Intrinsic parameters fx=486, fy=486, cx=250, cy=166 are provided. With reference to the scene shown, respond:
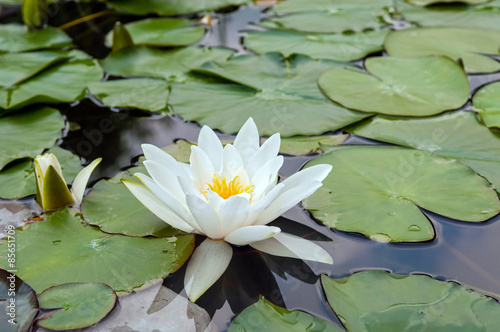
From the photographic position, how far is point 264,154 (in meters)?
2.00

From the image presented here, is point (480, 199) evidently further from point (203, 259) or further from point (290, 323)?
point (203, 259)

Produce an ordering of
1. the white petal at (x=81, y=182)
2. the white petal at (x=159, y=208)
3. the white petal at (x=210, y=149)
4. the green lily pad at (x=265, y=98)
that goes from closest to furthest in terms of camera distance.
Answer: the white petal at (x=159, y=208) < the white petal at (x=210, y=149) < the white petal at (x=81, y=182) < the green lily pad at (x=265, y=98)

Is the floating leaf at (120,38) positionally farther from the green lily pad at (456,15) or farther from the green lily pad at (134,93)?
the green lily pad at (456,15)

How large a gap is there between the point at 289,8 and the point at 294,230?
2.71m

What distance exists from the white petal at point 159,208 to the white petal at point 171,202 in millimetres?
72

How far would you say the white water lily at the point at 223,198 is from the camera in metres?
1.76

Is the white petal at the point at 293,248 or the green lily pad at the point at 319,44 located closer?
the white petal at the point at 293,248

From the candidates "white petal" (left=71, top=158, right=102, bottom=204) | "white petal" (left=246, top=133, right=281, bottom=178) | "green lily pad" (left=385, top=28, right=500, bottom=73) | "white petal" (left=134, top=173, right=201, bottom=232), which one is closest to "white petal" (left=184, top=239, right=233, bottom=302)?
"white petal" (left=134, top=173, right=201, bottom=232)

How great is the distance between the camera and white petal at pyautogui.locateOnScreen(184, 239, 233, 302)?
5.67 feet

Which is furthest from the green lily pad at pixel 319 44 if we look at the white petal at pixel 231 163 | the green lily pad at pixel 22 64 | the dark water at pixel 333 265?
the white petal at pixel 231 163

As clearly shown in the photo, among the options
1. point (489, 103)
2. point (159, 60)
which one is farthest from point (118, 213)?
point (489, 103)

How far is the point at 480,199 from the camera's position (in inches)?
81.4

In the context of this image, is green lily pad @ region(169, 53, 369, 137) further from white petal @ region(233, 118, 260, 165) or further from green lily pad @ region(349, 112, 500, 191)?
white petal @ region(233, 118, 260, 165)

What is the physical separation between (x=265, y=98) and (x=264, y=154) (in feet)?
3.15
